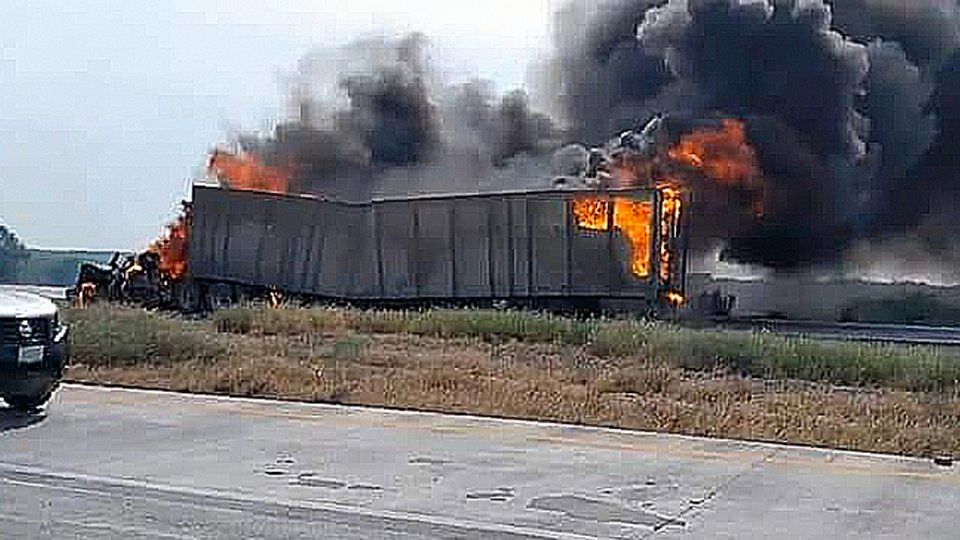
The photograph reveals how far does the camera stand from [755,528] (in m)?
8.10

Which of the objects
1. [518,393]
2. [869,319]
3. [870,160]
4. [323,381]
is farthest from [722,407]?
[870,160]

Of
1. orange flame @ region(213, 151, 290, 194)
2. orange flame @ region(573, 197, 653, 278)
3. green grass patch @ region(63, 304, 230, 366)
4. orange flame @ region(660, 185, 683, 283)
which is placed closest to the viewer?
green grass patch @ region(63, 304, 230, 366)

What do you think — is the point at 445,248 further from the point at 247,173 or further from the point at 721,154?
the point at 247,173

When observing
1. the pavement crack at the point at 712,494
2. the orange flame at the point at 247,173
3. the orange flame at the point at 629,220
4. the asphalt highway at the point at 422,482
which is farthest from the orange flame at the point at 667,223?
the pavement crack at the point at 712,494

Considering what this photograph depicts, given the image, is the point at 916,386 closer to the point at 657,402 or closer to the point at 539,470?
the point at 657,402

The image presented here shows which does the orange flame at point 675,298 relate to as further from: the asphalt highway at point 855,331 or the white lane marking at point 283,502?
the white lane marking at point 283,502

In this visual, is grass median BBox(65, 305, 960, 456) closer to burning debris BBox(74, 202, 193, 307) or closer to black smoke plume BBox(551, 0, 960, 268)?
burning debris BBox(74, 202, 193, 307)

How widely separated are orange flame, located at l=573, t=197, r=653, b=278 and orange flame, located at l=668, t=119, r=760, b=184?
7.68m

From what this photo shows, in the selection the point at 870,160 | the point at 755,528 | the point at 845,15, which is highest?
the point at 845,15

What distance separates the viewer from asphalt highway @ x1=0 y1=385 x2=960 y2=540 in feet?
26.2

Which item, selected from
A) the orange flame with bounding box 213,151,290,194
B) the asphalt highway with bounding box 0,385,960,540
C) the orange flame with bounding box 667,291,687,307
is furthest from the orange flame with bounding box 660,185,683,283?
the asphalt highway with bounding box 0,385,960,540

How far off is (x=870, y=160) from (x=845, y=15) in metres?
6.18

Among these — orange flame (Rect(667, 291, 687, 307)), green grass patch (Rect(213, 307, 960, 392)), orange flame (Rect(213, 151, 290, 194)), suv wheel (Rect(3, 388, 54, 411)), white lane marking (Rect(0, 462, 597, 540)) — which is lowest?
white lane marking (Rect(0, 462, 597, 540))

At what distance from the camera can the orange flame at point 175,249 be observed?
34.2m
